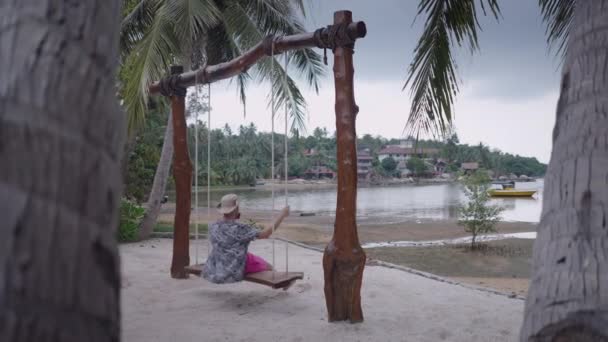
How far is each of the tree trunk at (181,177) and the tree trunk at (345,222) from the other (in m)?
2.76

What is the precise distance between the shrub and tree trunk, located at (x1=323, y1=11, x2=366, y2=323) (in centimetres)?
718

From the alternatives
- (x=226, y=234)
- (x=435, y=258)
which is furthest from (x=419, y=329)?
(x=435, y=258)

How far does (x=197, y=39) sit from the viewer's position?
12.6 m

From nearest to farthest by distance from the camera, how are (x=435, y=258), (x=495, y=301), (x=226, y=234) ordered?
(x=226, y=234) → (x=495, y=301) → (x=435, y=258)

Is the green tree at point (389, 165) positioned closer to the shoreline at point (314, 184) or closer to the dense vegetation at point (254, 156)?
the dense vegetation at point (254, 156)

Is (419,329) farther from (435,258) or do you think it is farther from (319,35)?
(435,258)

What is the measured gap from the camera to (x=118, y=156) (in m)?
0.91

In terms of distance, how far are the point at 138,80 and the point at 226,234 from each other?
488 cm

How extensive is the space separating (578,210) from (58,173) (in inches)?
37.4

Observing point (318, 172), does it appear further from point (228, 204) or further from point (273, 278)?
point (273, 278)

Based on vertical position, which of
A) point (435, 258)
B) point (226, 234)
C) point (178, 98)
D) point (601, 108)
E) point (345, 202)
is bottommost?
point (435, 258)

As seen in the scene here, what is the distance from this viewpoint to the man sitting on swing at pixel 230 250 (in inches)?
209

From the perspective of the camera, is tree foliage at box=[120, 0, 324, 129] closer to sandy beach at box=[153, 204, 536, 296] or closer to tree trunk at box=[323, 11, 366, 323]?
sandy beach at box=[153, 204, 536, 296]

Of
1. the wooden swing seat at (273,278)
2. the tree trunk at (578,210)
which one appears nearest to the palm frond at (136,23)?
the wooden swing seat at (273,278)
